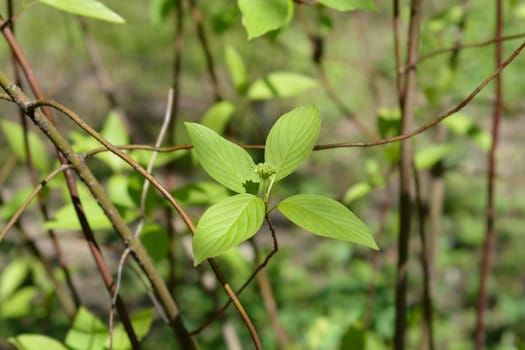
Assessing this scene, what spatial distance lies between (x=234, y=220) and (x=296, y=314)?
188 cm

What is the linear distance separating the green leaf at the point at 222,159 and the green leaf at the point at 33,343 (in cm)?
29

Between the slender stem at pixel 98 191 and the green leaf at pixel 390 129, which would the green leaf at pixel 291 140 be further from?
the green leaf at pixel 390 129

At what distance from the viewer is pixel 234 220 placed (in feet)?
1.34

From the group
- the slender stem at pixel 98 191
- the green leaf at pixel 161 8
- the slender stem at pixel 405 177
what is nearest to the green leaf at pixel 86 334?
the slender stem at pixel 98 191

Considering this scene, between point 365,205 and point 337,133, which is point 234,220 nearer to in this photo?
point 365,205

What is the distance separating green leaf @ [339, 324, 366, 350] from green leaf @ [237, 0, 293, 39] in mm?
567

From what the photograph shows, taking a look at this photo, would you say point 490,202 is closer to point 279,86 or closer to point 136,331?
point 279,86

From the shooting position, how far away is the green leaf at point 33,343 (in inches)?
23.1

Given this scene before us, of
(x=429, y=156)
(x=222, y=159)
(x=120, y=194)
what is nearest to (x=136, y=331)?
(x=120, y=194)

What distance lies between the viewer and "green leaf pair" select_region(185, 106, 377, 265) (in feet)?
1.30

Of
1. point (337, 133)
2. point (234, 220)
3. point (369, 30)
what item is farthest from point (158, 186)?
point (369, 30)

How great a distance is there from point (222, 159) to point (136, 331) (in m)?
0.32

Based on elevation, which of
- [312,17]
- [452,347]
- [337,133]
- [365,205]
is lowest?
[452,347]

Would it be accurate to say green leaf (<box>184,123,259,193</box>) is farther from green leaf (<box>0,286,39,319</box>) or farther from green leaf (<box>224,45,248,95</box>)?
green leaf (<box>0,286,39,319</box>)
